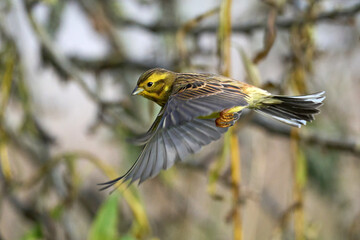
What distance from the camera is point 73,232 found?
2.09m

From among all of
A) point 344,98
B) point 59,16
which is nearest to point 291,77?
point 59,16

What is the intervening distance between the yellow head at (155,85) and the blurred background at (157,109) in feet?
0.88

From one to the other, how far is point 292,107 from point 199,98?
271 mm

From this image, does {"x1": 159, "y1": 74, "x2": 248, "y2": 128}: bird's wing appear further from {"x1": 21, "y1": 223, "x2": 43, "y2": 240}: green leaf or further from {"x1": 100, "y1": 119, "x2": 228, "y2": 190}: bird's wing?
{"x1": 21, "y1": 223, "x2": 43, "y2": 240}: green leaf

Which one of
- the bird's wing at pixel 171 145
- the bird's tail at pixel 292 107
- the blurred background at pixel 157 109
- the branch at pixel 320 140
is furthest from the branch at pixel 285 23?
the bird's wing at pixel 171 145

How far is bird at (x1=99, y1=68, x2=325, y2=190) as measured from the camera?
0.66 metres

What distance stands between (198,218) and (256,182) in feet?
3.74

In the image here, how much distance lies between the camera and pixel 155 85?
2.84ft

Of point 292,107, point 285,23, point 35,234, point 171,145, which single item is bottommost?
point 35,234

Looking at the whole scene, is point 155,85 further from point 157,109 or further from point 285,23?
point 285,23

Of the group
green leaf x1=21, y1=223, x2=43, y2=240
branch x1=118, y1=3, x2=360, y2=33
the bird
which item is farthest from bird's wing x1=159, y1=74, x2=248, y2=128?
green leaf x1=21, y1=223, x2=43, y2=240

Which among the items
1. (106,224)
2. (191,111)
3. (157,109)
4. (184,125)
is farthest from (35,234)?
(191,111)

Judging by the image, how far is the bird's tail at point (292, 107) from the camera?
885 millimetres

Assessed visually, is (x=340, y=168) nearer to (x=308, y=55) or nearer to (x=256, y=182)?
(x=256, y=182)
